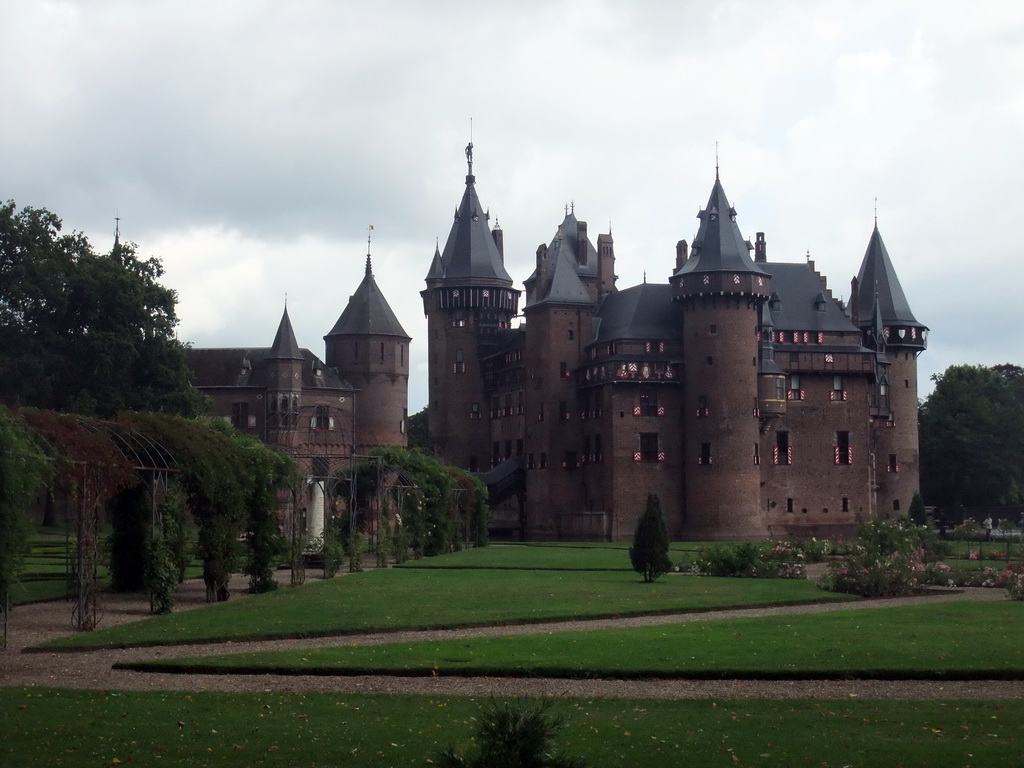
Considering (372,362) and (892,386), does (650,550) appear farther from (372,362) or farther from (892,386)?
(372,362)

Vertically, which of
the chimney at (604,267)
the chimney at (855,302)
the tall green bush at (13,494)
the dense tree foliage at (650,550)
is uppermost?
the chimney at (604,267)

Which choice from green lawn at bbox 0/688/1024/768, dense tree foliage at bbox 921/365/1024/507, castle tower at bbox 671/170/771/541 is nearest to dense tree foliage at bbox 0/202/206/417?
castle tower at bbox 671/170/771/541

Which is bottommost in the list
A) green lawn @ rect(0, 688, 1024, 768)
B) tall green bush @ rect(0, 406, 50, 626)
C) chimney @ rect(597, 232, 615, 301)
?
green lawn @ rect(0, 688, 1024, 768)

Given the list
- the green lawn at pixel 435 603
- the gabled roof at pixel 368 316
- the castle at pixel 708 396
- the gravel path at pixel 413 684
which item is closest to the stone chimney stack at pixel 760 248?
the castle at pixel 708 396

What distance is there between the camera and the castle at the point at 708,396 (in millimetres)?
80062

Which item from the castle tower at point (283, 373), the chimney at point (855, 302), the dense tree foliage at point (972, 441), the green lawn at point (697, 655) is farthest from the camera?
the dense tree foliage at point (972, 441)

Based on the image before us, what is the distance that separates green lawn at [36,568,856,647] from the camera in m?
23.7

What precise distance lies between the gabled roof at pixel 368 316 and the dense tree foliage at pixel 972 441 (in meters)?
36.8

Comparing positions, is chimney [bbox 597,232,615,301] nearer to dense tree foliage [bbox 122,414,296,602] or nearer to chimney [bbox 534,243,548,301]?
chimney [bbox 534,243,548,301]

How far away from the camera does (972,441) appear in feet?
309

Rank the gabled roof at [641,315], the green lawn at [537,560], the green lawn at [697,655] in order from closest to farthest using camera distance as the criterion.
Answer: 1. the green lawn at [697,655]
2. the green lawn at [537,560]
3. the gabled roof at [641,315]

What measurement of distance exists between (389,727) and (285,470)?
2127cm

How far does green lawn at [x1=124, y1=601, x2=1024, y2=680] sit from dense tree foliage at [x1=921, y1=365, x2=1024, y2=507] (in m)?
72.3

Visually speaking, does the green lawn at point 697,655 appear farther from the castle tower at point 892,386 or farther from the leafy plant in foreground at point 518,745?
the castle tower at point 892,386
